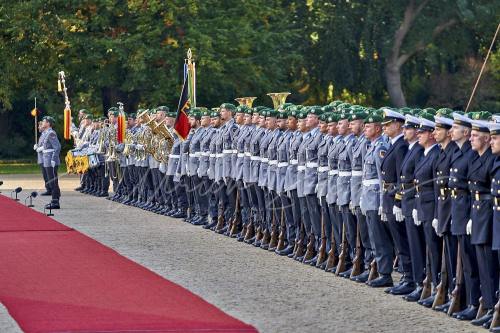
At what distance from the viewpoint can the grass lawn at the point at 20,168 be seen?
49.2 m

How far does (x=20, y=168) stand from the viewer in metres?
52.7

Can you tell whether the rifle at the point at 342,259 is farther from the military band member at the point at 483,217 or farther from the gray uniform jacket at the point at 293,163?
the military band member at the point at 483,217

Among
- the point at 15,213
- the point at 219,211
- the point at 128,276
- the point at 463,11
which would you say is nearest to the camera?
the point at 128,276

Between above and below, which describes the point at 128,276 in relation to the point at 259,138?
below

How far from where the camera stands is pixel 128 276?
16.3m

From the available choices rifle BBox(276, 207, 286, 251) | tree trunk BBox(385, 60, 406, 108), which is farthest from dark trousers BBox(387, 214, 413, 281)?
tree trunk BBox(385, 60, 406, 108)

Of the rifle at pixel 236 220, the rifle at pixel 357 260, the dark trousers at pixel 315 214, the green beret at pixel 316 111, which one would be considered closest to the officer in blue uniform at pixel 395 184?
the rifle at pixel 357 260

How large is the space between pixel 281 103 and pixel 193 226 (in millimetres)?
3682

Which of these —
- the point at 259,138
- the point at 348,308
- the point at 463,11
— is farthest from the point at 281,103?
the point at 463,11

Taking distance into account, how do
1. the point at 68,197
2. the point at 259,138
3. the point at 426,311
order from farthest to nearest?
1. the point at 68,197
2. the point at 259,138
3. the point at 426,311

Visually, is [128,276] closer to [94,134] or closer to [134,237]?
[134,237]

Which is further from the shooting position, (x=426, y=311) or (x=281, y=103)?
(x=281, y=103)

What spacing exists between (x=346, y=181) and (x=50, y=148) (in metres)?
14.4

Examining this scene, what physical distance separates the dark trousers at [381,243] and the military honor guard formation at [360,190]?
13mm
